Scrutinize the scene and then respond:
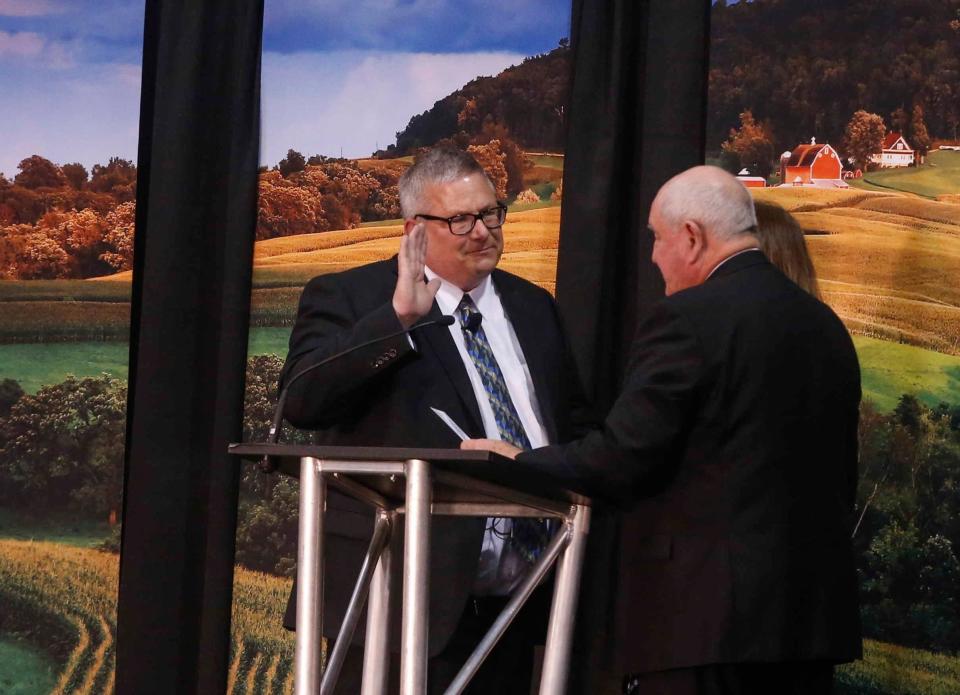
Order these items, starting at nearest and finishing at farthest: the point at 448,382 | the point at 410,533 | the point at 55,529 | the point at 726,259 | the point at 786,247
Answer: the point at 410,533
the point at 726,259
the point at 448,382
the point at 786,247
the point at 55,529

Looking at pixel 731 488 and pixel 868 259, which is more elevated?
pixel 868 259

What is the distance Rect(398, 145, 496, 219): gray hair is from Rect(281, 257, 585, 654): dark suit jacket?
139mm

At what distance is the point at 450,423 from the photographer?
2.22 meters

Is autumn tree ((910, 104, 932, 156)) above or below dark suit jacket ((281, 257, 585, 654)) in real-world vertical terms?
above

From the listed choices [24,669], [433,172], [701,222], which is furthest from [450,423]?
[24,669]

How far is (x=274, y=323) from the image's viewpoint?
3779mm

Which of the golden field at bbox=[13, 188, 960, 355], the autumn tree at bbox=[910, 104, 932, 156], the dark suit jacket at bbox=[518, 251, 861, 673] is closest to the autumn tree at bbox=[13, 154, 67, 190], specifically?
the golden field at bbox=[13, 188, 960, 355]

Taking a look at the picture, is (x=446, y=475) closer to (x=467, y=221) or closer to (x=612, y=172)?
(x=467, y=221)

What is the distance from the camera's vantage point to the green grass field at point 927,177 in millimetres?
3521

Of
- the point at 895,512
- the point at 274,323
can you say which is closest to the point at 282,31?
the point at 274,323

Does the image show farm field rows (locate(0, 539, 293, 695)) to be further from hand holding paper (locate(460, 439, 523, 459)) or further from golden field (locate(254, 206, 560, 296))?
hand holding paper (locate(460, 439, 523, 459))

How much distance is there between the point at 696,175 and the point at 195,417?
1805 mm

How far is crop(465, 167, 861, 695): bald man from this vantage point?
2.03 metres

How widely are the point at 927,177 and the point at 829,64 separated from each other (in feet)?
1.40
